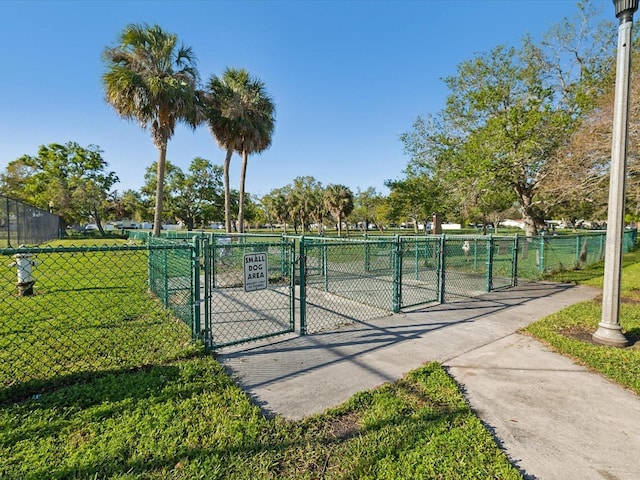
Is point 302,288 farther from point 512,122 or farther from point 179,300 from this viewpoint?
point 512,122

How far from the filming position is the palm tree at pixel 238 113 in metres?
17.6

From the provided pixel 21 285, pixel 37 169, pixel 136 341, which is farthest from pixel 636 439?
pixel 37 169

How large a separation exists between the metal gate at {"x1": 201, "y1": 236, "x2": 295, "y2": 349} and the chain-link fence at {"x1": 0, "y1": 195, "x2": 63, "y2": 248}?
12.2m

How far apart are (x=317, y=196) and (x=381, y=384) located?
49988 millimetres

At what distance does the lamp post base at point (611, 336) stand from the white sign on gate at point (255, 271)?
4.74 metres

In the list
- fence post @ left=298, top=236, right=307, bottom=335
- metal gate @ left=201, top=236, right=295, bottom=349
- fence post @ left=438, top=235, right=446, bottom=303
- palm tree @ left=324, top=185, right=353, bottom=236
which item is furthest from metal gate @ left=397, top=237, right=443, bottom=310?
palm tree @ left=324, top=185, right=353, bottom=236

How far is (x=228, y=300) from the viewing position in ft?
22.7

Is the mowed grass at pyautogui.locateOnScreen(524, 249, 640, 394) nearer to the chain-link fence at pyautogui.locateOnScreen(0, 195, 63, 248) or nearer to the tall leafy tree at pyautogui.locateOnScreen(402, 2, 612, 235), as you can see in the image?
the tall leafy tree at pyautogui.locateOnScreen(402, 2, 612, 235)

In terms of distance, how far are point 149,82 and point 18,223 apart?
10.1 metres

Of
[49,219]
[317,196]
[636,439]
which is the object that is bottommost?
Answer: [636,439]

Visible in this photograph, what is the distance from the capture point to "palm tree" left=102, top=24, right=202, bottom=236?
531 inches

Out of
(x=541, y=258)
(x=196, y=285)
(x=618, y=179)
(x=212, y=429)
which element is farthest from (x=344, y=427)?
(x=541, y=258)

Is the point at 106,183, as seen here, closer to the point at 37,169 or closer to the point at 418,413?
the point at 37,169

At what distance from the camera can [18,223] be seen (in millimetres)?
15977
